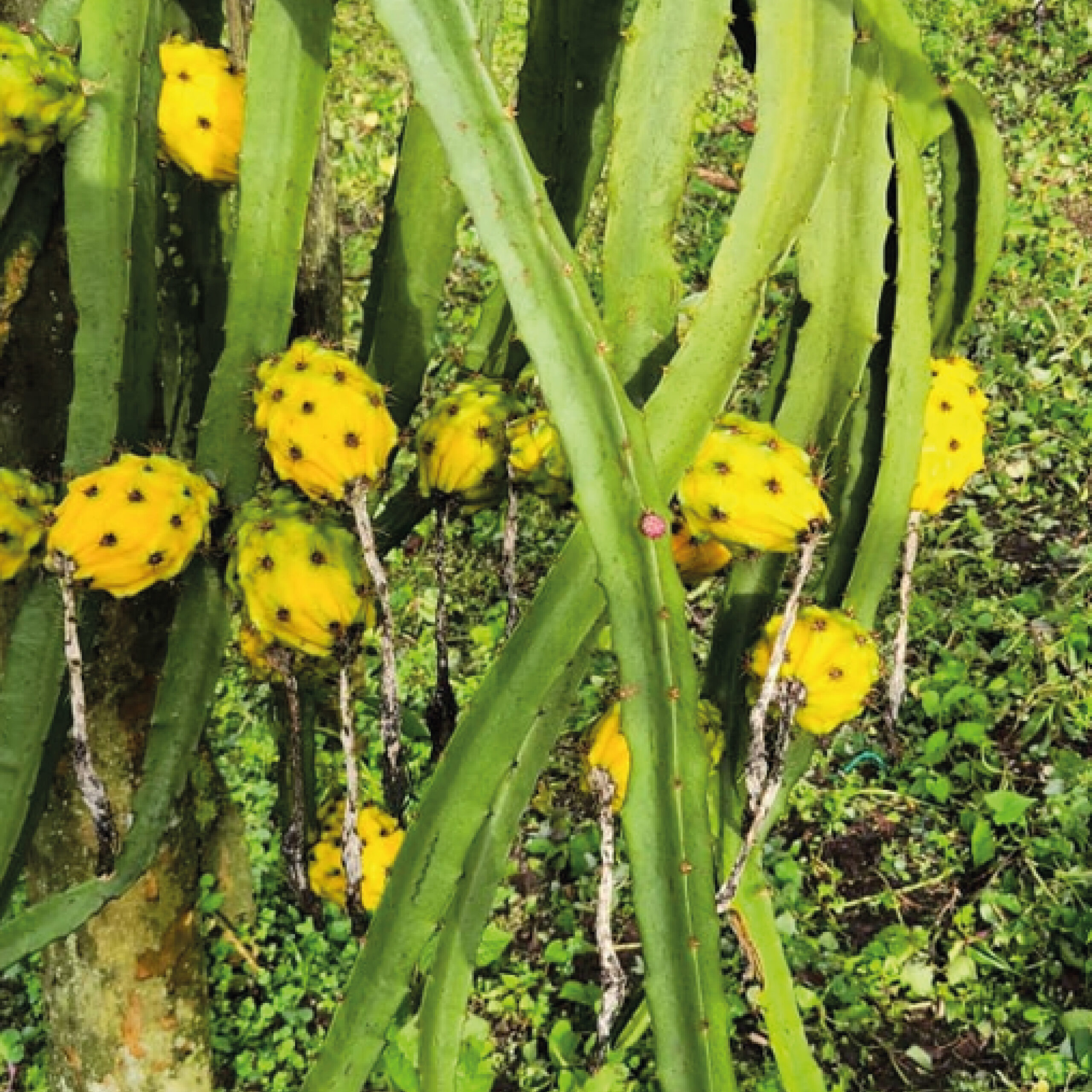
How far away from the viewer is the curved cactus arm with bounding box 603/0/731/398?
3.00 feet

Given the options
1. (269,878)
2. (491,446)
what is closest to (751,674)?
(491,446)

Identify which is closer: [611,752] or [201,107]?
[611,752]

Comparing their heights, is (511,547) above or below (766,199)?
below

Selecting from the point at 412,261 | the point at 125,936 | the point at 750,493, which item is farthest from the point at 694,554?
the point at 125,936

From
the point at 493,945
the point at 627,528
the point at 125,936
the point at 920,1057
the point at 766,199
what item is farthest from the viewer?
the point at 493,945

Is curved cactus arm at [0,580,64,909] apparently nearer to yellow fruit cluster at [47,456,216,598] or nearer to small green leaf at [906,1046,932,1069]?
yellow fruit cluster at [47,456,216,598]

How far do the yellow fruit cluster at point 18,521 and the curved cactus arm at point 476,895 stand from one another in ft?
1.22

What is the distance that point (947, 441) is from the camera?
1.02 meters

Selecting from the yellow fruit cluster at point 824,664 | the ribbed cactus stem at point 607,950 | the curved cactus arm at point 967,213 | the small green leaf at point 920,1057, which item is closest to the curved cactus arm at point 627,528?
the ribbed cactus stem at point 607,950

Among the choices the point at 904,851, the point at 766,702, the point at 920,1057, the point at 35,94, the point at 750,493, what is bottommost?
the point at 920,1057

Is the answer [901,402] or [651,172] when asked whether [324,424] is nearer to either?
[651,172]

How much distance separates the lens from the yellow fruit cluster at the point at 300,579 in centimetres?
85

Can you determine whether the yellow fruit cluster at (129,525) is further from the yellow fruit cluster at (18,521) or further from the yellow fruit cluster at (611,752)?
the yellow fruit cluster at (611,752)

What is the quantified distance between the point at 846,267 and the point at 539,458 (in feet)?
0.93
